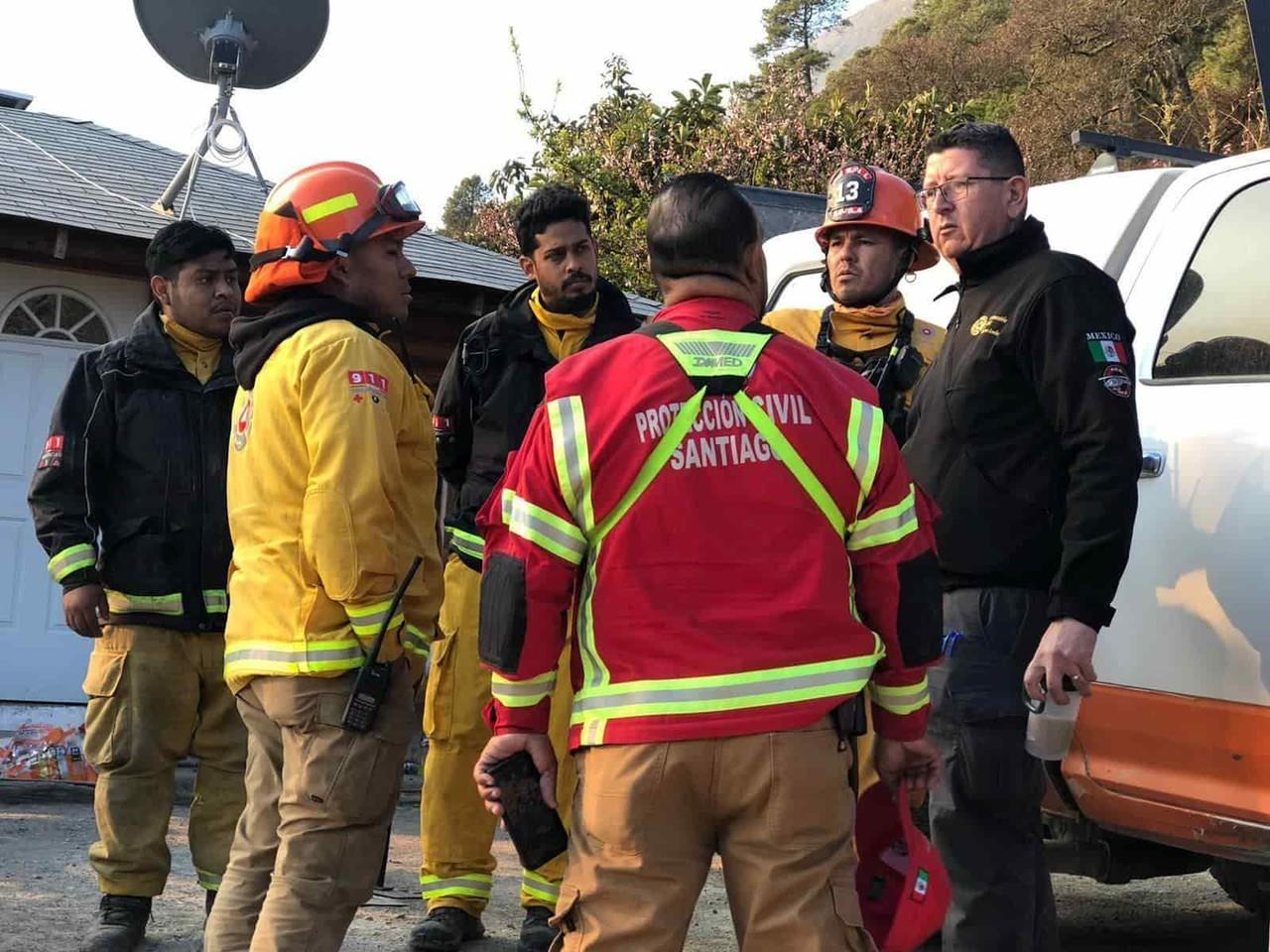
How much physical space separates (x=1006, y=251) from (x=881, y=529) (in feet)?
3.92

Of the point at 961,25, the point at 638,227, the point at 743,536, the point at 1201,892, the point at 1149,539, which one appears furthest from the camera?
the point at 961,25

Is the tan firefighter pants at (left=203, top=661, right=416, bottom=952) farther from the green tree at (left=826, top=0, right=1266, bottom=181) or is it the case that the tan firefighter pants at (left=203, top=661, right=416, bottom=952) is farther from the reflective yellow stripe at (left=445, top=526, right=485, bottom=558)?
the green tree at (left=826, top=0, right=1266, bottom=181)

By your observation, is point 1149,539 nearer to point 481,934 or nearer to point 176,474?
point 481,934

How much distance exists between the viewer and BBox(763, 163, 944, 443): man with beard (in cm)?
455

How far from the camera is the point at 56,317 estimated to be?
919 centimetres

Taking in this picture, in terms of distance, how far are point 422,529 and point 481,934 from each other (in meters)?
1.73

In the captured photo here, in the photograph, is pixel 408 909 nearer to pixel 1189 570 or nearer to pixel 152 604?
pixel 152 604

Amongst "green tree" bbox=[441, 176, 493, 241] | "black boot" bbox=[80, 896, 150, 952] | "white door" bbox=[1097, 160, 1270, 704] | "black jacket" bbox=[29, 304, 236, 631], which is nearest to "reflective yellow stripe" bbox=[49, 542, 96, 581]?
"black jacket" bbox=[29, 304, 236, 631]

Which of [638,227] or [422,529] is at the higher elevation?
[638,227]

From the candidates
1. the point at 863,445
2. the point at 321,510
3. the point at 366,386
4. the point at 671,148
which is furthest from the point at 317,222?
the point at 671,148

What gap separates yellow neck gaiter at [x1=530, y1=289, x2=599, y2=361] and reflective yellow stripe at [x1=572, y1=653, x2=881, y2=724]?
250 centimetres

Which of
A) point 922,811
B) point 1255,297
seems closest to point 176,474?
point 922,811

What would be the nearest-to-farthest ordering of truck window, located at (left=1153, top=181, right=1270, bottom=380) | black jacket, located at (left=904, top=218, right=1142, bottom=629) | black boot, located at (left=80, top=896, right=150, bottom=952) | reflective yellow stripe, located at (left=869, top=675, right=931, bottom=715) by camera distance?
reflective yellow stripe, located at (left=869, top=675, right=931, bottom=715) → black jacket, located at (left=904, top=218, right=1142, bottom=629) → truck window, located at (left=1153, top=181, right=1270, bottom=380) → black boot, located at (left=80, top=896, right=150, bottom=952)

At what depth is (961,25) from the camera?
4312 centimetres
